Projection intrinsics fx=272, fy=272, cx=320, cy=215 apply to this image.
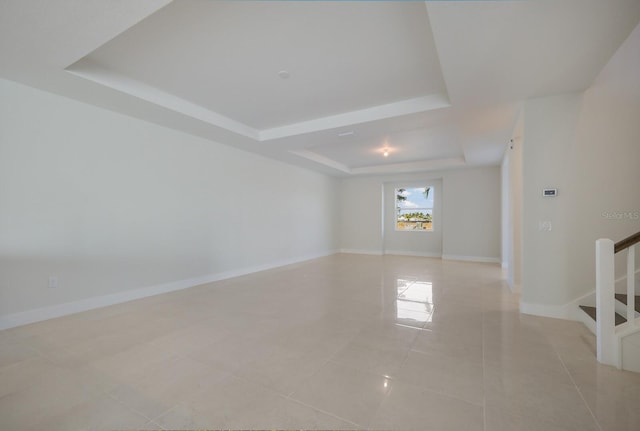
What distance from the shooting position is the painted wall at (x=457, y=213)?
7.29 m

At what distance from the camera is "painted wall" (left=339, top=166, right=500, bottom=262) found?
729 cm

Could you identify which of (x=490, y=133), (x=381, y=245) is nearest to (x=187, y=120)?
(x=490, y=133)

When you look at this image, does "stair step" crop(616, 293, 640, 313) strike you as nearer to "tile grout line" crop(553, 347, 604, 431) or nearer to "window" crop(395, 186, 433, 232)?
"tile grout line" crop(553, 347, 604, 431)

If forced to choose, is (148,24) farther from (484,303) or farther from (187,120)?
(484,303)

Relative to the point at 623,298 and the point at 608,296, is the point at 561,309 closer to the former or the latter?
the point at 623,298

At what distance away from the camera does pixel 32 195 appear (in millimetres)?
3043

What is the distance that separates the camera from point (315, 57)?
8.95 feet

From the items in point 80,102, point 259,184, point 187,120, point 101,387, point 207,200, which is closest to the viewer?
point 101,387

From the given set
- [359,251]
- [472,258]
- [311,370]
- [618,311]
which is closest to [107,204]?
[311,370]

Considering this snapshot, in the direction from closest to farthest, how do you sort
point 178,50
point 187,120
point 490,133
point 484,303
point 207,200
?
point 178,50, point 484,303, point 187,120, point 490,133, point 207,200

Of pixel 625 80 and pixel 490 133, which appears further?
pixel 490 133

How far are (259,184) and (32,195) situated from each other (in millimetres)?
3643

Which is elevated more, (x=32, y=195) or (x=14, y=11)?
(x=14, y=11)

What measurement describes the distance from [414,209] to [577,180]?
575cm
